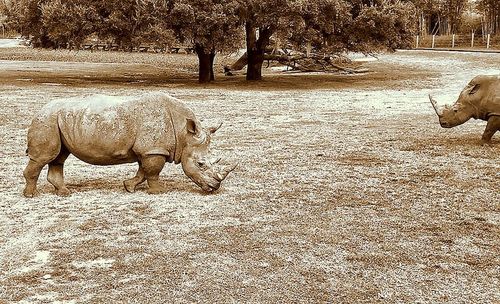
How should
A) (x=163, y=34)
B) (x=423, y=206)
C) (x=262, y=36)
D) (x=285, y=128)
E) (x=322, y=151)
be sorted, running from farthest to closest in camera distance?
1. (x=262, y=36)
2. (x=163, y=34)
3. (x=285, y=128)
4. (x=322, y=151)
5. (x=423, y=206)

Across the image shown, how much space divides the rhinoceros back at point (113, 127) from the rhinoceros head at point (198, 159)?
18 centimetres

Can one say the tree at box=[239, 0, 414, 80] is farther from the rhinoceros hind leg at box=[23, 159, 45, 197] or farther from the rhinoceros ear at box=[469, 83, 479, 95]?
the rhinoceros hind leg at box=[23, 159, 45, 197]

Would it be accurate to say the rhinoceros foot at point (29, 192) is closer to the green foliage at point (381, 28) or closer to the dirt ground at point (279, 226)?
the dirt ground at point (279, 226)

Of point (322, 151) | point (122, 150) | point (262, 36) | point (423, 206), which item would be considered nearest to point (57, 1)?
point (262, 36)

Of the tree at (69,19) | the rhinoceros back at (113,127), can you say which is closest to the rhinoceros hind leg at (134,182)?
the rhinoceros back at (113,127)

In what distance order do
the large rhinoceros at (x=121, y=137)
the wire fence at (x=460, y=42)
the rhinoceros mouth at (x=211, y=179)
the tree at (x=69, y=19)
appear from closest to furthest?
the large rhinoceros at (x=121, y=137) < the rhinoceros mouth at (x=211, y=179) < the tree at (x=69, y=19) < the wire fence at (x=460, y=42)

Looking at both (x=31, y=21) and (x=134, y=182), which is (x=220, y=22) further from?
(x=134, y=182)

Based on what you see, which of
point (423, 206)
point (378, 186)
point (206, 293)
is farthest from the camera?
point (378, 186)

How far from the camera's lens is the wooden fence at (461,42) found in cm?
4712

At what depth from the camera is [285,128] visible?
12.3 meters

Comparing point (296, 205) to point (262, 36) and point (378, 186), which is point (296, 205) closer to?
point (378, 186)

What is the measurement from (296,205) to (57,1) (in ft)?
54.0

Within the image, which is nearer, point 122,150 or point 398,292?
point 398,292

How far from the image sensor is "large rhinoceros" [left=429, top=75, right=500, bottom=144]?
32.0 ft
